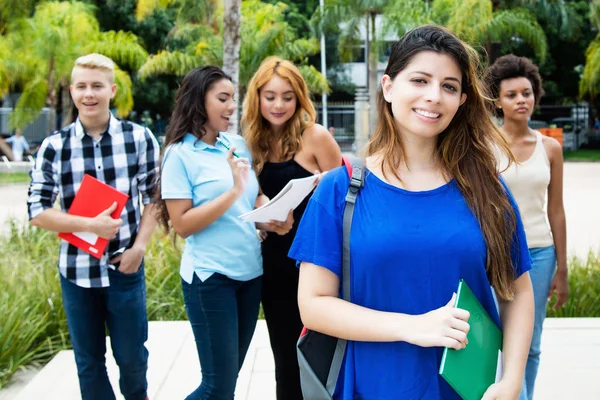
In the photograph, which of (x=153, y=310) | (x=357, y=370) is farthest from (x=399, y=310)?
(x=153, y=310)

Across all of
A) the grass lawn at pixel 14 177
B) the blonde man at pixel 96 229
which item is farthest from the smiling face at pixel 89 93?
the grass lawn at pixel 14 177

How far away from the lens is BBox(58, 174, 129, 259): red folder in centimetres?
329

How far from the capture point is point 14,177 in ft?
66.7

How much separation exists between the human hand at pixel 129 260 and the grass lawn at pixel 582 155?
993 inches

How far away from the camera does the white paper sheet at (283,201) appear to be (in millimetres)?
2943

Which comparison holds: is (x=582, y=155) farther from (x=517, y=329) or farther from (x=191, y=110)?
(x=517, y=329)

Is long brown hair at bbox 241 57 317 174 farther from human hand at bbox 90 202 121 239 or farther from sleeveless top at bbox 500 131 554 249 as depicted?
sleeveless top at bbox 500 131 554 249

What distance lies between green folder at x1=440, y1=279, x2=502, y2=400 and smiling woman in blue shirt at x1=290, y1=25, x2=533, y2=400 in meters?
0.03

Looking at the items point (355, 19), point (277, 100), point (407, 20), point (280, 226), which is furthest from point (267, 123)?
point (355, 19)

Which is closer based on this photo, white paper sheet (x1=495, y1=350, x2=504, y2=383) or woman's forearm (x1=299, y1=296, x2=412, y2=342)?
woman's forearm (x1=299, y1=296, x2=412, y2=342)

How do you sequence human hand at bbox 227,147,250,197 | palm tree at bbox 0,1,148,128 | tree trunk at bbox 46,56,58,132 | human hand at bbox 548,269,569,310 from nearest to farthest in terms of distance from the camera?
1. human hand at bbox 227,147,250,197
2. human hand at bbox 548,269,569,310
3. palm tree at bbox 0,1,148,128
4. tree trunk at bbox 46,56,58,132

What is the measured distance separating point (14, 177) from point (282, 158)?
18625mm

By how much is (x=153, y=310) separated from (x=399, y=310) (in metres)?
4.48

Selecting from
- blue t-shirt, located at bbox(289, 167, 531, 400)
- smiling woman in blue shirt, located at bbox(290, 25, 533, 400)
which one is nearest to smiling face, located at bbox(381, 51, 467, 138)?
smiling woman in blue shirt, located at bbox(290, 25, 533, 400)
